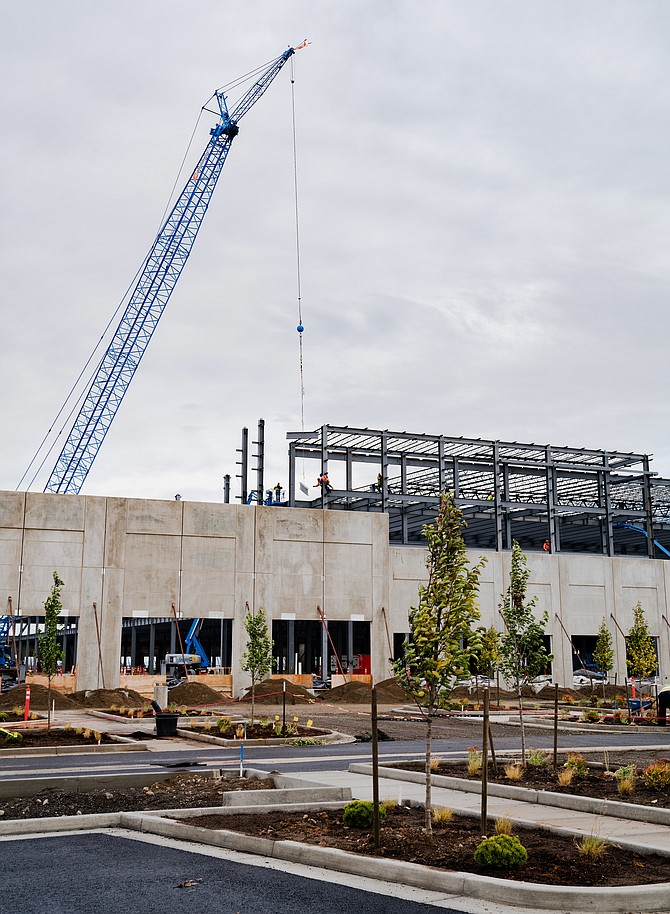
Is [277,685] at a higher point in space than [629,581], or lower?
lower

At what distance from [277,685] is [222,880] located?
4281 cm

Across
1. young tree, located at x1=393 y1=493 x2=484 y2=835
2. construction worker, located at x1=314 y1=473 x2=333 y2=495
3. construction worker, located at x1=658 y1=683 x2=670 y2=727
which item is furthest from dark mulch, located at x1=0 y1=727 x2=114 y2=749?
construction worker, located at x1=314 y1=473 x2=333 y2=495

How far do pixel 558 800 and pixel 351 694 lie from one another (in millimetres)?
37562

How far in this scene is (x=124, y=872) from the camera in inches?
400

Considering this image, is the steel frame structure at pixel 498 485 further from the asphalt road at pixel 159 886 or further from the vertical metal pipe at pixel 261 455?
the asphalt road at pixel 159 886

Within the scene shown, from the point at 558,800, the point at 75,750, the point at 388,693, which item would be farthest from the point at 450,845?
the point at 388,693

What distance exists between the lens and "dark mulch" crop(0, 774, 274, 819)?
13.7m

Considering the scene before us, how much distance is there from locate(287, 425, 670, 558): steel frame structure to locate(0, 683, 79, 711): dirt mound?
2454 centimetres

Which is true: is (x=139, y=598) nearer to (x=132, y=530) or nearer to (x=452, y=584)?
(x=132, y=530)

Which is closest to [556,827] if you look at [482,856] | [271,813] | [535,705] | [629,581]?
[482,856]

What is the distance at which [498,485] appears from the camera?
6894 cm

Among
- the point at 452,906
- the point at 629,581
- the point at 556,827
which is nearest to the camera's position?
the point at 452,906

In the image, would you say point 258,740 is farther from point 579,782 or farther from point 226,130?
point 226,130

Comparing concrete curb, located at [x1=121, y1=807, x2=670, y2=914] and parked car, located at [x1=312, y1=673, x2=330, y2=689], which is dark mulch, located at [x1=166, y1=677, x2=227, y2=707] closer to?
parked car, located at [x1=312, y1=673, x2=330, y2=689]
